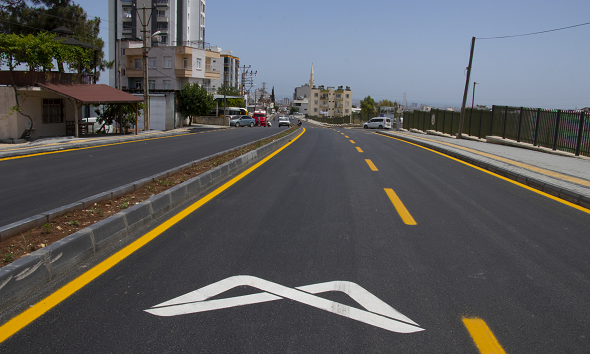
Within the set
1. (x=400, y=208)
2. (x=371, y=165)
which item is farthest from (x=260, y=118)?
(x=400, y=208)

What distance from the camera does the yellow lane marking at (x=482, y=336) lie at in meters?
2.93

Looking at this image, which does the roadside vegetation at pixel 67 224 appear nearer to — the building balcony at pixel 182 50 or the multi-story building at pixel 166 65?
the building balcony at pixel 182 50

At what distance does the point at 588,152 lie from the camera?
15984 millimetres

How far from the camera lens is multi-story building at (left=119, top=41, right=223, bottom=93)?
5575 centimetres

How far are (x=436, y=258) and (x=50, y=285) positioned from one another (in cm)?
393

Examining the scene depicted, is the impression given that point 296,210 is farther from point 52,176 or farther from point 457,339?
point 52,176

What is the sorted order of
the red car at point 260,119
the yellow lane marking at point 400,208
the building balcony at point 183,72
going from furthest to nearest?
the red car at point 260,119
the building balcony at point 183,72
the yellow lane marking at point 400,208

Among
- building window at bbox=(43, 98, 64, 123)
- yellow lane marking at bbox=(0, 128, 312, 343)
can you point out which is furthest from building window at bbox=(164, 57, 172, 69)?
yellow lane marking at bbox=(0, 128, 312, 343)

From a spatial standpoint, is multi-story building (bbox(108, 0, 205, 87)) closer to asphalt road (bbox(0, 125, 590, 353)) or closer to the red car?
the red car

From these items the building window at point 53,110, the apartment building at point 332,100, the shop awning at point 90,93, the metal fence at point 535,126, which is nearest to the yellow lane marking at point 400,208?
the metal fence at point 535,126

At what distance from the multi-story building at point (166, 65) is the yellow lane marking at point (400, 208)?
52.1 m

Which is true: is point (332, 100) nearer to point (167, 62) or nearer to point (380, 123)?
point (380, 123)

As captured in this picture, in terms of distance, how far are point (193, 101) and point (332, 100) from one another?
366ft

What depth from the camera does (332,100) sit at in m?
151
